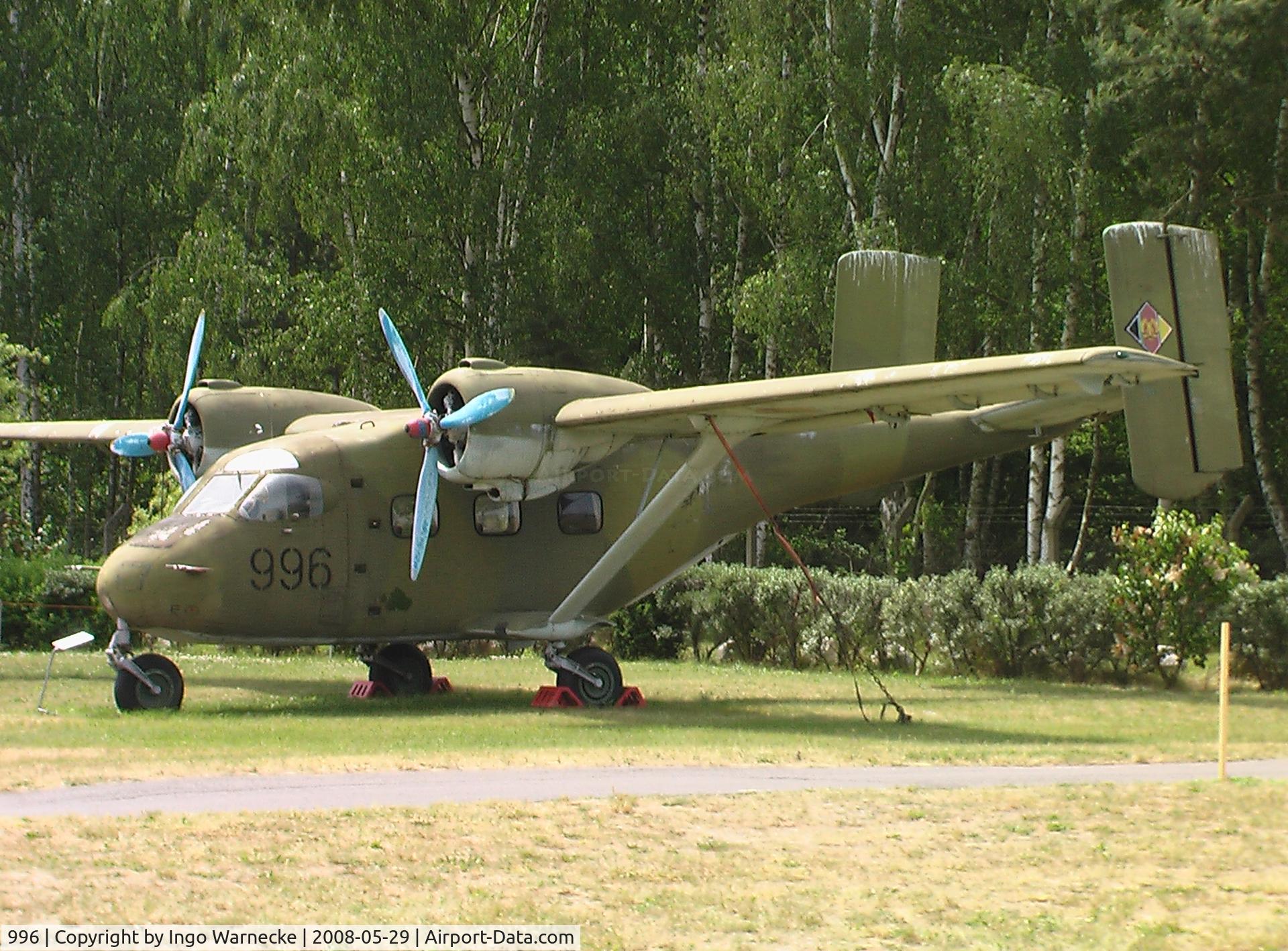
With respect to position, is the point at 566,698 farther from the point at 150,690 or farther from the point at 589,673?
the point at 150,690

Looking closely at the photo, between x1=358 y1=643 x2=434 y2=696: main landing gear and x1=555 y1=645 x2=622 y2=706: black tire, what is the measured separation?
109 inches

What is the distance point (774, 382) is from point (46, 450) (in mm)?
42115

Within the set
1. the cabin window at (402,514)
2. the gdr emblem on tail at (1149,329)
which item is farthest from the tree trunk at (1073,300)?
the cabin window at (402,514)

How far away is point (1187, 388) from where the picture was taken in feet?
66.4

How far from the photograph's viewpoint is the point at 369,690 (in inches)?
821

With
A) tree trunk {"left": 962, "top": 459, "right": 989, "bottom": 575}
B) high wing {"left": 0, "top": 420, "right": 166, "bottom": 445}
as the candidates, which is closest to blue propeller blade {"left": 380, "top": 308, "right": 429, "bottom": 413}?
high wing {"left": 0, "top": 420, "right": 166, "bottom": 445}

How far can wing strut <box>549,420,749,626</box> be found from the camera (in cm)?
1812

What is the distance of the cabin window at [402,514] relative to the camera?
62.6 ft

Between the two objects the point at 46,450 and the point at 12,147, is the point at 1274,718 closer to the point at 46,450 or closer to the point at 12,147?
the point at 12,147

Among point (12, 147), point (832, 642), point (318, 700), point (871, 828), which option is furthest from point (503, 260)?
point (871, 828)

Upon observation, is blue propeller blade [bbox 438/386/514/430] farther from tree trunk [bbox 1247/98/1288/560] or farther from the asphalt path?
tree trunk [bbox 1247/98/1288/560]

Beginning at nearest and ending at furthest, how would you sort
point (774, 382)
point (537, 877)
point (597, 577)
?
1. point (537, 877)
2. point (774, 382)
3. point (597, 577)

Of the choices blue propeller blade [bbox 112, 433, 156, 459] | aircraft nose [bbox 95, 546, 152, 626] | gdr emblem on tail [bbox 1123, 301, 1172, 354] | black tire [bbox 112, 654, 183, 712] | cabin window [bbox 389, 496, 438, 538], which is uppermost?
gdr emblem on tail [bbox 1123, 301, 1172, 354]

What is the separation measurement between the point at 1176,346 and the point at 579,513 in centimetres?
788
